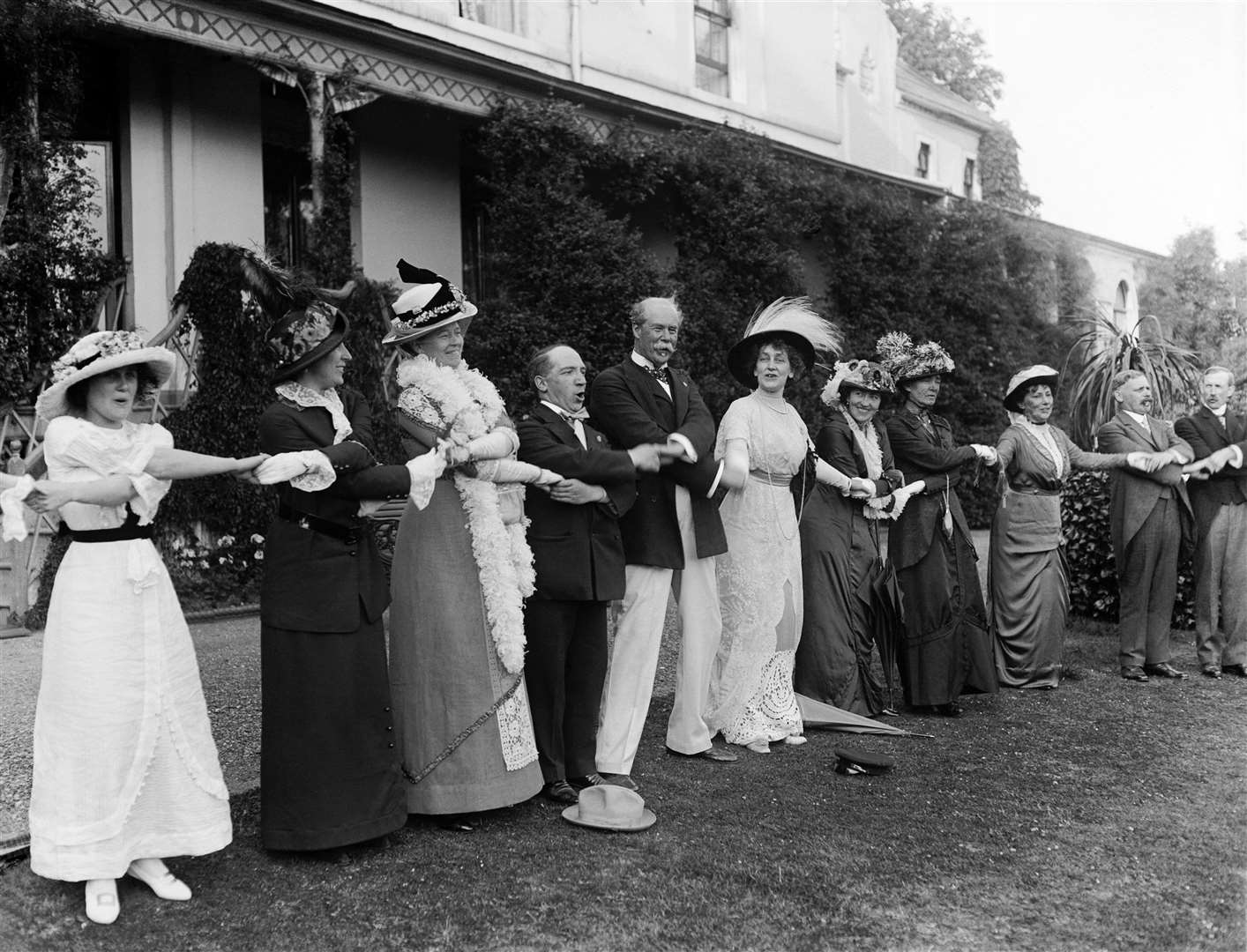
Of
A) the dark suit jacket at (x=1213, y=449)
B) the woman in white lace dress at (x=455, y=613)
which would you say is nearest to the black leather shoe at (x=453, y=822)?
the woman in white lace dress at (x=455, y=613)

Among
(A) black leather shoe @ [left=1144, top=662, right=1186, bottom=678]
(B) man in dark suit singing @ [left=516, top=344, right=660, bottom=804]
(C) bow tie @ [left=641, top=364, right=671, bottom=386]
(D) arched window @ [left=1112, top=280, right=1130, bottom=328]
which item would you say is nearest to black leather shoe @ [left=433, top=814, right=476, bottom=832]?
(B) man in dark suit singing @ [left=516, top=344, right=660, bottom=804]

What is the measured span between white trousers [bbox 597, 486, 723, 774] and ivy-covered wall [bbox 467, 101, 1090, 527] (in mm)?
6641

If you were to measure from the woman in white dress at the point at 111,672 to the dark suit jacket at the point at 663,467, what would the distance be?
1.95 m

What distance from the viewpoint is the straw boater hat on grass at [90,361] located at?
3758 mm

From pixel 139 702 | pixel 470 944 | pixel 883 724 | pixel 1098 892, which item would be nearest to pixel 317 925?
pixel 470 944

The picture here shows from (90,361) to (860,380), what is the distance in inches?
159

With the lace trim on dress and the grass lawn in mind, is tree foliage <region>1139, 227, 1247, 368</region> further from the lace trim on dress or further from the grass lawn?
the lace trim on dress

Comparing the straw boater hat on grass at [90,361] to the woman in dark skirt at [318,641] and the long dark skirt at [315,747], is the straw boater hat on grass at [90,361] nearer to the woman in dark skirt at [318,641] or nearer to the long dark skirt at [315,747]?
the woman in dark skirt at [318,641]

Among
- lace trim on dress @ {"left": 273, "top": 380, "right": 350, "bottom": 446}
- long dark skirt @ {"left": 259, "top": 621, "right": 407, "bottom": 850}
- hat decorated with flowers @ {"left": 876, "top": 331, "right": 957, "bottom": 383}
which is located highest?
hat decorated with flowers @ {"left": 876, "top": 331, "right": 957, "bottom": 383}

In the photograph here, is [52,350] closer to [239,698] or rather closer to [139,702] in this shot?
[239,698]

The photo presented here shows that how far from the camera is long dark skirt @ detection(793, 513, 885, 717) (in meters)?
6.24

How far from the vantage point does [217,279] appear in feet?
32.1

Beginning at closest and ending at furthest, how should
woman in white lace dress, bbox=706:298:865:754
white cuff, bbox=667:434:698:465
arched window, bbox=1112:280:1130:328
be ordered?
white cuff, bbox=667:434:698:465
woman in white lace dress, bbox=706:298:865:754
arched window, bbox=1112:280:1130:328

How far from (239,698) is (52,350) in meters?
4.90
